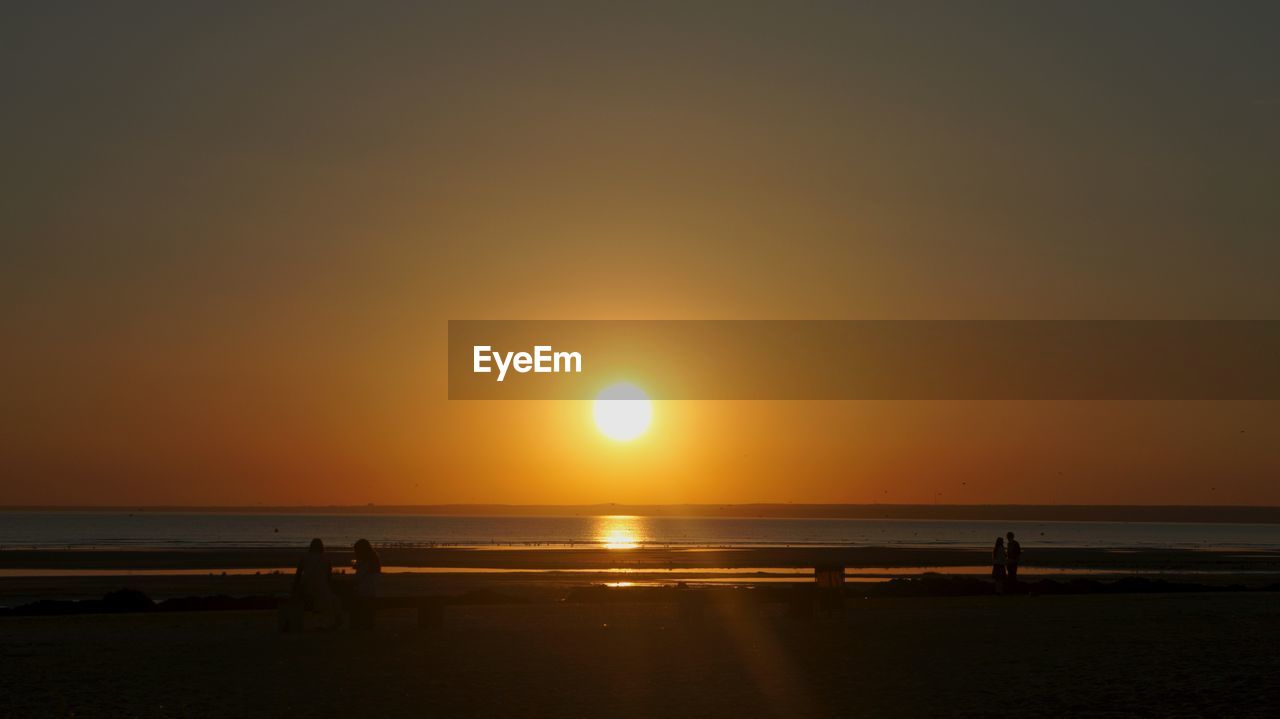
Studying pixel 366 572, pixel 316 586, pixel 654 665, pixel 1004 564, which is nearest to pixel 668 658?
pixel 654 665

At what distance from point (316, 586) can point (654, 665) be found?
8.03 metres

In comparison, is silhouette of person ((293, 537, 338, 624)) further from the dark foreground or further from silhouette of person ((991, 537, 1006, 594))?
silhouette of person ((991, 537, 1006, 594))

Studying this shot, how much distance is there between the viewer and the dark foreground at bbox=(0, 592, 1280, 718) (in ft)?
48.5

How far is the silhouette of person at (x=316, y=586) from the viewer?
23094 mm

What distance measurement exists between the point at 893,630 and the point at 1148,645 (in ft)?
16.3

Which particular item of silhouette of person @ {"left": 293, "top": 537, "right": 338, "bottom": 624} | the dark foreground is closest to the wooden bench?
silhouette of person @ {"left": 293, "top": 537, "right": 338, "bottom": 624}

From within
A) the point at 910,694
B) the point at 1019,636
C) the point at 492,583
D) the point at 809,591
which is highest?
the point at 492,583

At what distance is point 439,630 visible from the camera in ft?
78.3

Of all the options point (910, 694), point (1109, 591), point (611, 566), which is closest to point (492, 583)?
point (611, 566)

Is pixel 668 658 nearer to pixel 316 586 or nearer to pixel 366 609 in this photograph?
pixel 366 609

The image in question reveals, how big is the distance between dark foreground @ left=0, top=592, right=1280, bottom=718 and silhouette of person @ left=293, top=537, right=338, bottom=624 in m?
0.71

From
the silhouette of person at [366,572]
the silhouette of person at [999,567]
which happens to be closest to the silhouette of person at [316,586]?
the silhouette of person at [366,572]

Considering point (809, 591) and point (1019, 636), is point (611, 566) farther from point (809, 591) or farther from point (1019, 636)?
point (1019, 636)

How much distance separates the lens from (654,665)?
18.6 m
